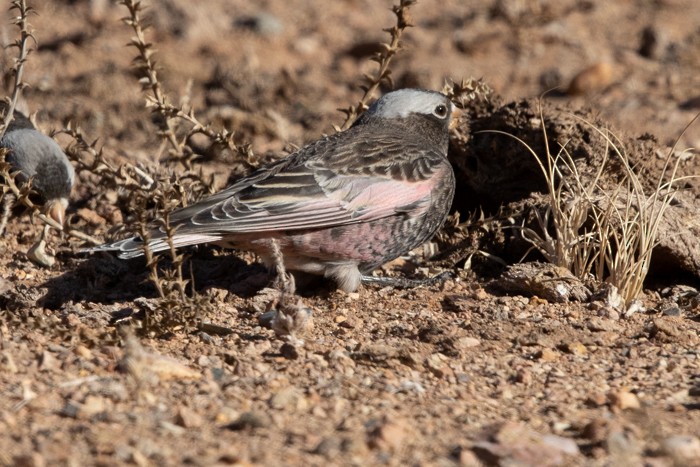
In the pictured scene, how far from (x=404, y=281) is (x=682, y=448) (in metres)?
2.96

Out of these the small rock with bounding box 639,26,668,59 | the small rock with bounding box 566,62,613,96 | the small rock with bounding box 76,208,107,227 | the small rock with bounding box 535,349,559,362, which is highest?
the small rock with bounding box 639,26,668,59

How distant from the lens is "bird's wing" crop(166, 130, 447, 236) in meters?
5.96

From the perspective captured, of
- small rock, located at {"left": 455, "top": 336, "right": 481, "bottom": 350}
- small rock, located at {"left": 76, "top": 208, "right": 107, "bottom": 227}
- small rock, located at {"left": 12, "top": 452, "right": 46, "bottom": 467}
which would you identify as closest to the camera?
small rock, located at {"left": 12, "top": 452, "right": 46, "bottom": 467}

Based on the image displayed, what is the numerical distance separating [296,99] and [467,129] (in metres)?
3.18

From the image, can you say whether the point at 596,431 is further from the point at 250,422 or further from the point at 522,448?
the point at 250,422

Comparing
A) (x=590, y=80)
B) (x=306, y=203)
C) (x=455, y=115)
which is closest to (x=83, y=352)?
(x=306, y=203)

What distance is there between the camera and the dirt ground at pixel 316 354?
3.79 metres

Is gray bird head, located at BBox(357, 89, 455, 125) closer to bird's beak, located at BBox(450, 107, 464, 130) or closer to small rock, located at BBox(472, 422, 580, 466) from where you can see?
bird's beak, located at BBox(450, 107, 464, 130)

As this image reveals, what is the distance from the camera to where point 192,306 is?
5.29m

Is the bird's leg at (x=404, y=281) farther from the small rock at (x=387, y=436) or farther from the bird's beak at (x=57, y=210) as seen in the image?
the small rock at (x=387, y=436)

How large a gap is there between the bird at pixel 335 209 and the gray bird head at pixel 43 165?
1611 millimetres

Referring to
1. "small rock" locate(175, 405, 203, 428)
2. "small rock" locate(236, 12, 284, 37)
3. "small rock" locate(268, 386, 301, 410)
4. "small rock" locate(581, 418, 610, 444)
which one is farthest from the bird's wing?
"small rock" locate(236, 12, 284, 37)

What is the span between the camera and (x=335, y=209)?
6125 millimetres

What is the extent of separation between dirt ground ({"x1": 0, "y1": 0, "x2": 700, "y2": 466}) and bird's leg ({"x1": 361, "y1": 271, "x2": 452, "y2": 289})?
0.32ft
